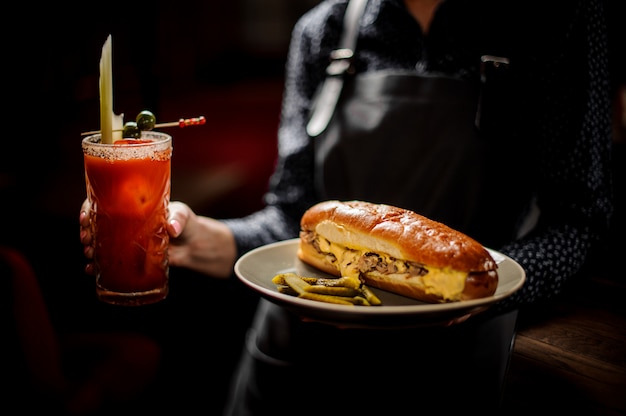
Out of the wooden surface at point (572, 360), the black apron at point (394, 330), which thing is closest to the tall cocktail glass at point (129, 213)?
the black apron at point (394, 330)

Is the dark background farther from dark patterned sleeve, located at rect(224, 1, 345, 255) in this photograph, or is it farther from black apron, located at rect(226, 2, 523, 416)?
dark patterned sleeve, located at rect(224, 1, 345, 255)

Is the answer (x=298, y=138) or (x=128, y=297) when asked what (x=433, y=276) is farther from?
(x=298, y=138)

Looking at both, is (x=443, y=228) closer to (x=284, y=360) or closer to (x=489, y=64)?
(x=489, y=64)

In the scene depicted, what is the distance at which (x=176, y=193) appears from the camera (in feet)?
12.8

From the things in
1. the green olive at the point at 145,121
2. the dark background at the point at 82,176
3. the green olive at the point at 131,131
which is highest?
the green olive at the point at 145,121

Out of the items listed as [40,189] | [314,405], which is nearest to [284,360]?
[314,405]

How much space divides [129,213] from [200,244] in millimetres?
438

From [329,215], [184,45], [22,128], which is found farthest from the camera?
[184,45]

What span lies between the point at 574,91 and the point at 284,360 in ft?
3.85

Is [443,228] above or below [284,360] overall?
above

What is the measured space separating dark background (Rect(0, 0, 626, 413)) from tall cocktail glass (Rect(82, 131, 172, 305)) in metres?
1.41

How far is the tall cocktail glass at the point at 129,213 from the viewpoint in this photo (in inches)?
48.7

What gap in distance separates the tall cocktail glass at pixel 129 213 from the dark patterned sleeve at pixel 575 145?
0.88 m

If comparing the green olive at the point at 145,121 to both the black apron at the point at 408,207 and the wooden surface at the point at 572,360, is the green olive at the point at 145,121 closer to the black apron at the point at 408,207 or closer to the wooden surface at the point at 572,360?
the black apron at the point at 408,207
